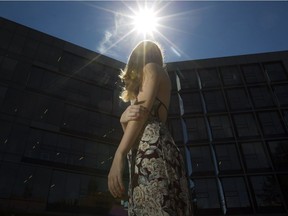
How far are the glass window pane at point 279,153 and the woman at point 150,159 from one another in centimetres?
2484

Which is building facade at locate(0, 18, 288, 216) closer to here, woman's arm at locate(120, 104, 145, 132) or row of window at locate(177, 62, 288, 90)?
row of window at locate(177, 62, 288, 90)

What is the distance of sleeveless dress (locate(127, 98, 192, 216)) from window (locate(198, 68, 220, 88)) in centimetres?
2722

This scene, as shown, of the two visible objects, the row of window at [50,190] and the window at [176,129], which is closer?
the row of window at [50,190]

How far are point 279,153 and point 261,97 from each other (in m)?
6.48

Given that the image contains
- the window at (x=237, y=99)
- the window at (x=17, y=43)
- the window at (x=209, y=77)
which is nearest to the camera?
the window at (x=17, y=43)

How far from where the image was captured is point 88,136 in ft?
72.5

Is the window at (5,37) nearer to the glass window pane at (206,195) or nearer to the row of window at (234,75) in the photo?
the row of window at (234,75)

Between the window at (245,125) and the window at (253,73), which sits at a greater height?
the window at (253,73)

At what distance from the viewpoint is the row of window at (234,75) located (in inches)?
1086

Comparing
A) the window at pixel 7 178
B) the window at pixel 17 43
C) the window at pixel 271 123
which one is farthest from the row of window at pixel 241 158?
the window at pixel 17 43

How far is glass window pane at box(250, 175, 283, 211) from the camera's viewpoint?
2114cm

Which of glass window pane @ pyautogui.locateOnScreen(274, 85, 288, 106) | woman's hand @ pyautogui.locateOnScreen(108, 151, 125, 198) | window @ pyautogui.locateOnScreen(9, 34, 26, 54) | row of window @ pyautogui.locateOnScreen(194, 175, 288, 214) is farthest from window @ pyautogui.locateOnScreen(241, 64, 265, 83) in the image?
woman's hand @ pyautogui.locateOnScreen(108, 151, 125, 198)

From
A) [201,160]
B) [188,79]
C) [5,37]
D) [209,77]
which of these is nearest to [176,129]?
[201,160]

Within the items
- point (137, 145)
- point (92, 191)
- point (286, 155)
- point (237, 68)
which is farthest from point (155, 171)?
point (237, 68)
